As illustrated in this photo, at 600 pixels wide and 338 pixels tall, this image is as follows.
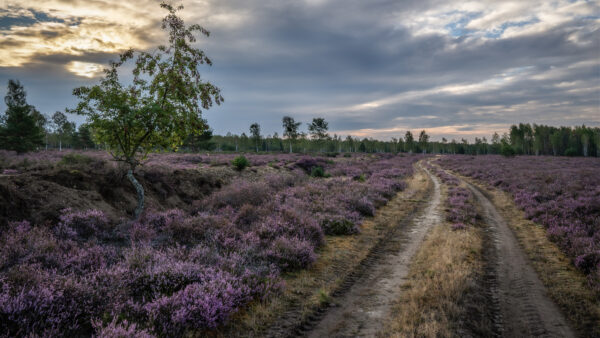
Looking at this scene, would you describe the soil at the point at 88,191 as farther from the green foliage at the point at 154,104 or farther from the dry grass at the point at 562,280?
the dry grass at the point at 562,280

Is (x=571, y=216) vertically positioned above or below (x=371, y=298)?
above

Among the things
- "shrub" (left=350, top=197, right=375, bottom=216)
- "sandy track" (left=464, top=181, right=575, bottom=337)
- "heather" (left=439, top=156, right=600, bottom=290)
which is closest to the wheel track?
"sandy track" (left=464, top=181, right=575, bottom=337)

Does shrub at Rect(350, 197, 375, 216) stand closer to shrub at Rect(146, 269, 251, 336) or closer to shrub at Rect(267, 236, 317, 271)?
shrub at Rect(267, 236, 317, 271)

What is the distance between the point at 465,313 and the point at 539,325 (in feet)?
4.22

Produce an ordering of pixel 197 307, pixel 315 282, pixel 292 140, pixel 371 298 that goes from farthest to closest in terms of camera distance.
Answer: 1. pixel 292 140
2. pixel 315 282
3. pixel 371 298
4. pixel 197 307

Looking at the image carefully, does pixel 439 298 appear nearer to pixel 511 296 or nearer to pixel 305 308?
pixel 511 296

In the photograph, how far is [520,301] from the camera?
5930 mm

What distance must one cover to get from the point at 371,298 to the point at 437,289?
5.22 feet

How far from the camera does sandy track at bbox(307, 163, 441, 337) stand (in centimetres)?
496

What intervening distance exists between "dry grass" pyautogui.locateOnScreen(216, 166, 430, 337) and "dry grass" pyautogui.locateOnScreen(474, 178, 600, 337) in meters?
4.73

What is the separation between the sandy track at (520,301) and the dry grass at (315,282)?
3.55 m

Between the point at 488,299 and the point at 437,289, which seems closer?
the point at 488,299

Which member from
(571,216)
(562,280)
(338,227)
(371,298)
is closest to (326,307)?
(371,298)

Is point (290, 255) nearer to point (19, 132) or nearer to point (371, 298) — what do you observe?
point (371, 298)
